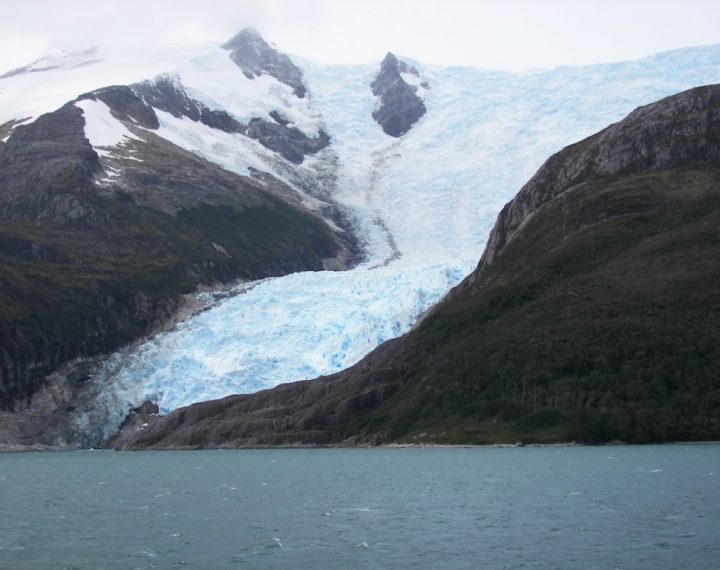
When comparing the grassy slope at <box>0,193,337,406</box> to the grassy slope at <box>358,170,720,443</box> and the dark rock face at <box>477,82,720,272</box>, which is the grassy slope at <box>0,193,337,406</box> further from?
the dark rock face at <box>477,82,720,272</box>

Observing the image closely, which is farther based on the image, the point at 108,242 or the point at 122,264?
the point at 108,242

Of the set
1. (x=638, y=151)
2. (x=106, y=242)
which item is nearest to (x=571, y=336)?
(x=638, y=151)

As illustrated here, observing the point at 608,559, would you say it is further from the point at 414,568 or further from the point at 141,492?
the point at 141,492

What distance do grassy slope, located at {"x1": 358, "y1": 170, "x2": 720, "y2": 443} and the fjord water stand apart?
8957 mm

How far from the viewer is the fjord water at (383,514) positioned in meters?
34.9

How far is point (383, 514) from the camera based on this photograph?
148 feet

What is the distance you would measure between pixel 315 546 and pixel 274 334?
91.1 metres

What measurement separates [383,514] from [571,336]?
49352 mm

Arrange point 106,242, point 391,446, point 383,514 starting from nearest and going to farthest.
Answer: point 383,514 < point 391,446 < point 106,242

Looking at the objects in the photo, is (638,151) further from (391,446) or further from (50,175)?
(50,175)

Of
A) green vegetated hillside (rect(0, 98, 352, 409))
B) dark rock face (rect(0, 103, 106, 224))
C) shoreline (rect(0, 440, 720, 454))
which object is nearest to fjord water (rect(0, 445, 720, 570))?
shoreline (rect(0, 440, 720, 454))

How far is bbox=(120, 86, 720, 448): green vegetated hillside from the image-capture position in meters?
84.5

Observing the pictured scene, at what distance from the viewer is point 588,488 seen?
5166 cm

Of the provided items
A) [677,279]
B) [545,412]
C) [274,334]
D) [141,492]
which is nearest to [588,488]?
[141,492]
